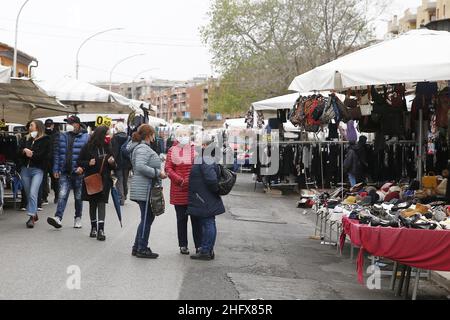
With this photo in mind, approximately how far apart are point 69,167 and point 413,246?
22.0 ft

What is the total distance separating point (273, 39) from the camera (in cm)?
4116

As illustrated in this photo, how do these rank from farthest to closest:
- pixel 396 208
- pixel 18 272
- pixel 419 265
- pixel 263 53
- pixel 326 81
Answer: pixel 263 53 < pixel 326 81 < pixel 396 208 < pixel 18 272 < pixel 419 265

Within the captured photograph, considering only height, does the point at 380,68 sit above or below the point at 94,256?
above

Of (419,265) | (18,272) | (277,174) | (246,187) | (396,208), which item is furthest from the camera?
(246,187)

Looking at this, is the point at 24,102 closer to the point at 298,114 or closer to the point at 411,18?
the point at 298,114

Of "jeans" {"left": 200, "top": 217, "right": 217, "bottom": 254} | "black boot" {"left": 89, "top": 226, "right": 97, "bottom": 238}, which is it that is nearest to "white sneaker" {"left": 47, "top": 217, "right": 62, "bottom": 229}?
"black boot" {"left": 89, "top": 226, "right": 97, "bottom": 238}

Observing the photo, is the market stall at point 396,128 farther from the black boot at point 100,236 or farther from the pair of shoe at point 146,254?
the black boot at point 100,236

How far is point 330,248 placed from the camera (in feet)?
39.4

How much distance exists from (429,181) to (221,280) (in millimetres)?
4686

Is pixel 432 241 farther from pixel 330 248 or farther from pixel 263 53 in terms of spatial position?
pixel 263 53

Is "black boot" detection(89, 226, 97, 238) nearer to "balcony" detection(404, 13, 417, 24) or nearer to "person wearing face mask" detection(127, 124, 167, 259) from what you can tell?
"person wearing face mask" detection(127, 124, 167, 259)

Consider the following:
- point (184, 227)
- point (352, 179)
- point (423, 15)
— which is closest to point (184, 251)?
point (184, 227)

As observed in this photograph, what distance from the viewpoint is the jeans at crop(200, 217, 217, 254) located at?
383 inches

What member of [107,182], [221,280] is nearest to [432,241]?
[221,280]
